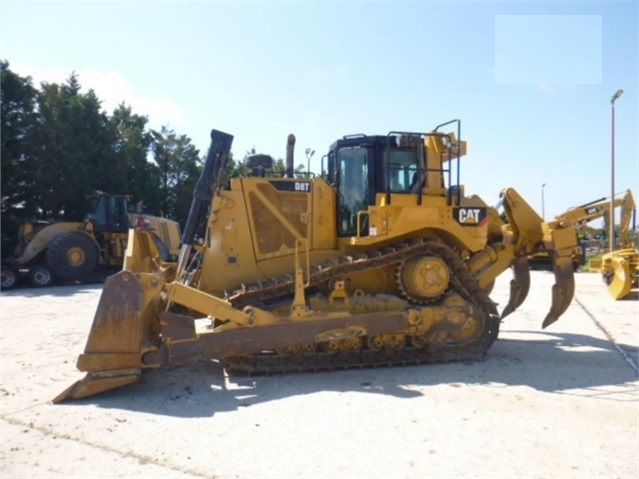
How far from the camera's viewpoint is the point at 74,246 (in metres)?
17.6

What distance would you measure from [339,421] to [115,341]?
2.58 m

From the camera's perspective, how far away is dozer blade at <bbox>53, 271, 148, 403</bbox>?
542 cm

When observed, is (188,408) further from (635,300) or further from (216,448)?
(635,300)

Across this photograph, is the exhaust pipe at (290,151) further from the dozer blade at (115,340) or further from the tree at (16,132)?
the tree at (16,132)

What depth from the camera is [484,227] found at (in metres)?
7.35

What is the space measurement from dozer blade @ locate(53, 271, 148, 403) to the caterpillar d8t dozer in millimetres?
305

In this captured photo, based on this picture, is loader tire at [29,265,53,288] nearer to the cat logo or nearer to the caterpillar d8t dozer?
the caterpillar d8t dozer

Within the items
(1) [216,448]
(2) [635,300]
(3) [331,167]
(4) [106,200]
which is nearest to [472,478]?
(1) [216,448]

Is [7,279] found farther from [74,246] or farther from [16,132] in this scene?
[16,132]

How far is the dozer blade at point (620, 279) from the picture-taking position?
13.7 meters

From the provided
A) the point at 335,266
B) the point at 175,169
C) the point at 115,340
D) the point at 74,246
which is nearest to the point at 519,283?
the point at 335,266

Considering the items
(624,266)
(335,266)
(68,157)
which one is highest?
(68,157)

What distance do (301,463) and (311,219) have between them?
155 inches

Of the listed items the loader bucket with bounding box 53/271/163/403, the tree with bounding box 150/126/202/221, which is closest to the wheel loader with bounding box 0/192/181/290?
the loader bucket with bounding box 53/271/163/403
